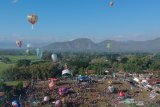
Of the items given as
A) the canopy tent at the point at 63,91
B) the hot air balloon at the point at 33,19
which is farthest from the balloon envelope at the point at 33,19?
the canopy tent at the point at 63,91

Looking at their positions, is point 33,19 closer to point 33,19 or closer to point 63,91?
point 33,19

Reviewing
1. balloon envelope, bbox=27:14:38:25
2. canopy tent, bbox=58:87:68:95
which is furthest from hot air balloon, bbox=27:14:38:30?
canopy tent, bbox=58:87:68:95

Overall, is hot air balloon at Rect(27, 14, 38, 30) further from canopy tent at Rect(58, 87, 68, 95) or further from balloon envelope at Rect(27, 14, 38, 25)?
canopy tent at Rect(58, 87, 68, 95)

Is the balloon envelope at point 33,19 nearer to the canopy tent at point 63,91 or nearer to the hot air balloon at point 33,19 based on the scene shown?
the hot air balloon at point 33,19

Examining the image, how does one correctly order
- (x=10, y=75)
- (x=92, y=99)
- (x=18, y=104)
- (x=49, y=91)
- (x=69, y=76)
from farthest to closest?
(x=10, y=75)
(x=69, y=76)
(x=49, y=91)
(x=92, y=99)
(x=18, y=104)

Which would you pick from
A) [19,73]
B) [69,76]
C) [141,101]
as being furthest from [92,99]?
[19,73]

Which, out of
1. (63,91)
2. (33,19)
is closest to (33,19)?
(33,19)

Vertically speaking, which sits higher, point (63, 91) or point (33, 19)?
point (33, 19)

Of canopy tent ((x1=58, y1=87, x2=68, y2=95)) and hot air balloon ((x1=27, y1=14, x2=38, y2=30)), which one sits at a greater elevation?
hot air balloon ((x1=27, y1=14, x2=38, y2=30))

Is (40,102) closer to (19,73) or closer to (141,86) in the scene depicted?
(141,86)

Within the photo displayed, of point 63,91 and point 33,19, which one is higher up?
point 33,19

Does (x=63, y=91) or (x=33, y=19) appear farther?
(x=63, y=91)
